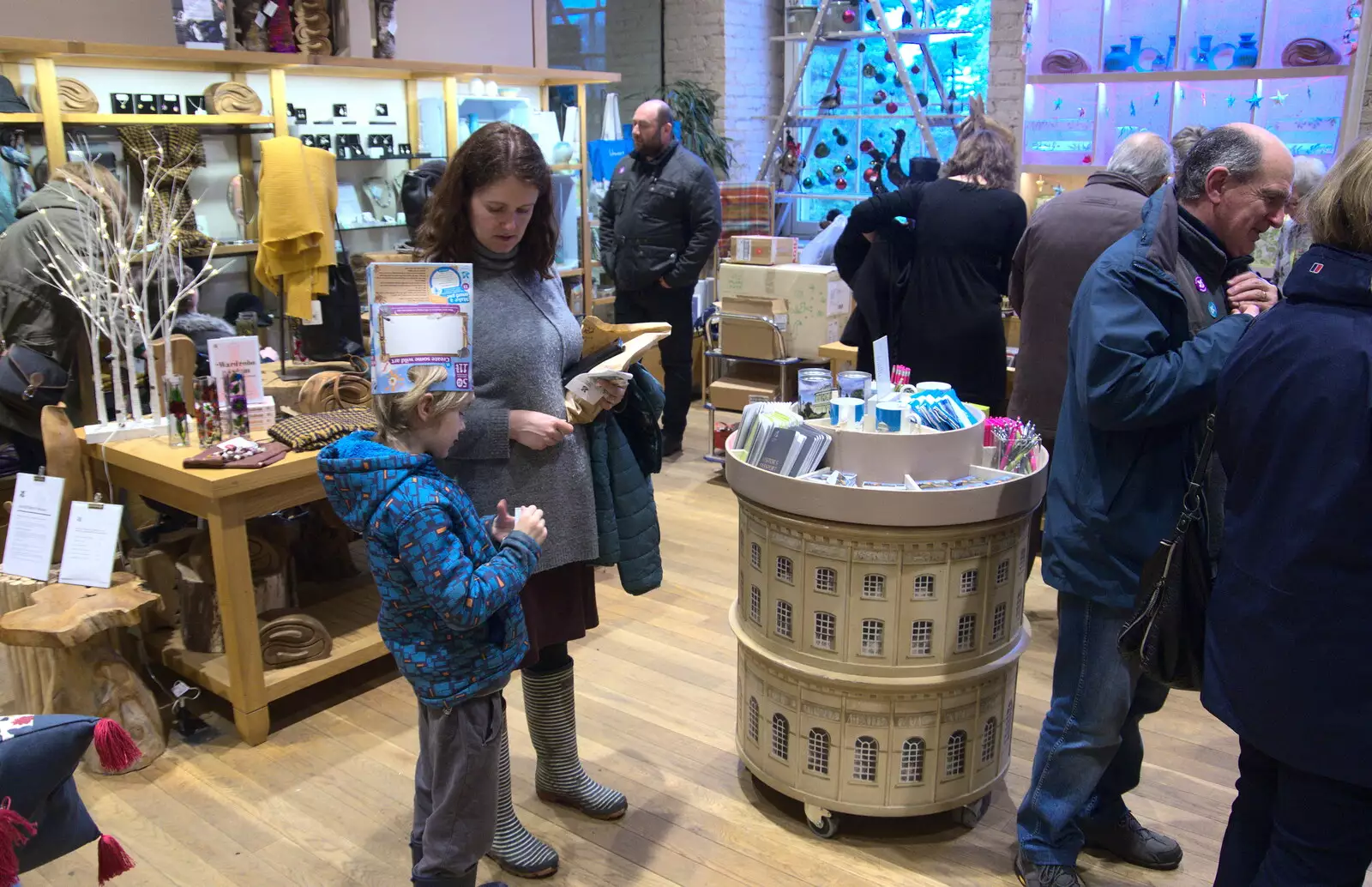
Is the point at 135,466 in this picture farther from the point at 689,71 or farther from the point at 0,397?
the point at 689,71

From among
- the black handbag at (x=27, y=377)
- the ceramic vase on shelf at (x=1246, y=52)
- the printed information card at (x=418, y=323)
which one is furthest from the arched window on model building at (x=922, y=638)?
the ceramic vase on shelf at (x=1246, y=52)

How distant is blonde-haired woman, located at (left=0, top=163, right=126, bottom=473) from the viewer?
3.48 metres

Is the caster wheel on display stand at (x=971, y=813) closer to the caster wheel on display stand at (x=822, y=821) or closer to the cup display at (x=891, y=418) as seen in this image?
the caster wheel on display stand at (x=822, y=821)

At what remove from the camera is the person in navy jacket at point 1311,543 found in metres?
1.55

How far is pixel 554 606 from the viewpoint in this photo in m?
2.46

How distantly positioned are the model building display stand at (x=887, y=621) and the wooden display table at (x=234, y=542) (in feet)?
4.43

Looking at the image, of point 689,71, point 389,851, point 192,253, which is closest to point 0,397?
point 192,253

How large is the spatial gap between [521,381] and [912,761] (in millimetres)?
1253

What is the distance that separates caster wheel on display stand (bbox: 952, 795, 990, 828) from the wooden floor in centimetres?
2

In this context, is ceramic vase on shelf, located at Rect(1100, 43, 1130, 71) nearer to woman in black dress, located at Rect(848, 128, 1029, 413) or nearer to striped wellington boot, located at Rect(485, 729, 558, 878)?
woman in black dress, located at Rect(848, 128, 1029, 413)

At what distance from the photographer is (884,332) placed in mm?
4145

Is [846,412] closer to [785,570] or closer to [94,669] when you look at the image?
[785,570]

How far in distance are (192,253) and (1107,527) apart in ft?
12.6

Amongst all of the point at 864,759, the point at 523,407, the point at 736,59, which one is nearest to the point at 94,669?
the point at 523,407
